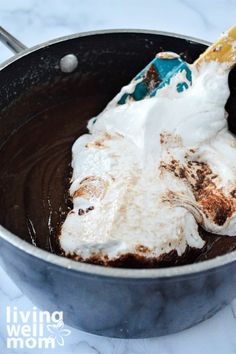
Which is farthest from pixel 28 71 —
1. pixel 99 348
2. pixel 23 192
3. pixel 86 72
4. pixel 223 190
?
pixel 99 348

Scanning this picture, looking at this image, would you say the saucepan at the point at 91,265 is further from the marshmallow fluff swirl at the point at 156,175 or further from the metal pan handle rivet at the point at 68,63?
the marshmallow fluff swirl at the point at 156,175

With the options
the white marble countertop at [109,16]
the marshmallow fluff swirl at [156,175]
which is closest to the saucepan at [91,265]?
the marshmallow fluff swirl at [156,175]

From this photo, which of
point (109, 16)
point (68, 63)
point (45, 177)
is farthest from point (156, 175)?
point (109, 16)

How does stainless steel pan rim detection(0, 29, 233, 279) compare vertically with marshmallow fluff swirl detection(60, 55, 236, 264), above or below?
above

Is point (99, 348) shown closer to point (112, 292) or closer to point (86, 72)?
point (112, 292)

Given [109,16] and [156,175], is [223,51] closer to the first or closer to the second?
[156,175]

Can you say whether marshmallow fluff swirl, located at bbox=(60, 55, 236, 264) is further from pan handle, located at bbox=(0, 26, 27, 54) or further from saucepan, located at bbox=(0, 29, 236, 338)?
pan handle, located at bbox=(0, 26, 27, 54)

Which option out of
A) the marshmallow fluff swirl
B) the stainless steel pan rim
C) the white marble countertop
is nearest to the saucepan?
the stainless steel pan rim
